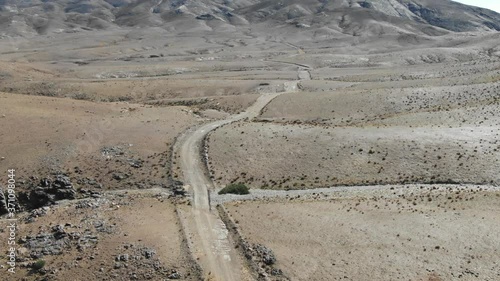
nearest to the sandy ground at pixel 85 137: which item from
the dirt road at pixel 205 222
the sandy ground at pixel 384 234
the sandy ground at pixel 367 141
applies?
the dirt road at pixel 205 222

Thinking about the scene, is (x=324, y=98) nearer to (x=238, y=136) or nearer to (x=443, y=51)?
(x=238, y=136)

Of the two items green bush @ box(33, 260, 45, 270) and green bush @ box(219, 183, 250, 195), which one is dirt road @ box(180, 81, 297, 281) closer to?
green bush @ box(219, 183, 250, 195)

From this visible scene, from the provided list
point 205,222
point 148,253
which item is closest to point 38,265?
point 148,253

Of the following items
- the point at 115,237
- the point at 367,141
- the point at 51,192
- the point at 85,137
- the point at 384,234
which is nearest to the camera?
the point at 384,234

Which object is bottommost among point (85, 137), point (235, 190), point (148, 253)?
point (85, 137)

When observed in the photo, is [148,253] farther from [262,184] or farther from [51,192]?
[262,184]

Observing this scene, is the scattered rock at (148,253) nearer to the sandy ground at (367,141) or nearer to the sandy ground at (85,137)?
the sandy ground at (85,137)

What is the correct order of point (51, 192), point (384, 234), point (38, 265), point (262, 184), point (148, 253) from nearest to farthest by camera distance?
point (38, 265), point (148, 253), point (384, 234), point (51, 192), point (262, 184)
